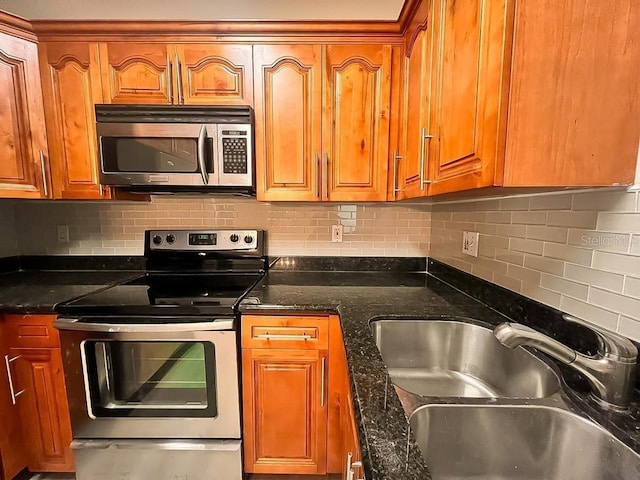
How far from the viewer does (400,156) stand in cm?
151

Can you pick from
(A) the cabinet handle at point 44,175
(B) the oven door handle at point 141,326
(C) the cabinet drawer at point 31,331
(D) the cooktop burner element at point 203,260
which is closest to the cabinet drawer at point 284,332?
(B) the oven door handle at point 141,326

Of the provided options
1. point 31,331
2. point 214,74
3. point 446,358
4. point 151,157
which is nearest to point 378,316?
point 446,358

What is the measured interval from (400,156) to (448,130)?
57 cm

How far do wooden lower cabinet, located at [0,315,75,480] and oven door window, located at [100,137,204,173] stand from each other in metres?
0.76

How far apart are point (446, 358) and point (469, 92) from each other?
92 cm

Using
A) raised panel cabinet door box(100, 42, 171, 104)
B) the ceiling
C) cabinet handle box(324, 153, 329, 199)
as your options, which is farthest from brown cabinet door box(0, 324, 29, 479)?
the ceiling

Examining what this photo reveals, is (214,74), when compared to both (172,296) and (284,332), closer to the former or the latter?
(172,296)

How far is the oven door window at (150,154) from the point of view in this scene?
145cm

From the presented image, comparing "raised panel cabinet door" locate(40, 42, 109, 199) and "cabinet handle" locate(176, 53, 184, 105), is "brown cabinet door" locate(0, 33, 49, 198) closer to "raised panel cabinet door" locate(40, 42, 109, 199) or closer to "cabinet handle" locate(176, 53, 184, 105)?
"raised panel cabinet door" locate(40, 42, 109, 199)

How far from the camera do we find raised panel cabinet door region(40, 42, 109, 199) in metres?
1.49

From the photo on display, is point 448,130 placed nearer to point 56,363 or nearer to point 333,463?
point 333,463

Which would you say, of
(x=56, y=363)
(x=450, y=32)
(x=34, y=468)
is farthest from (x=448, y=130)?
(x=34, y=468)

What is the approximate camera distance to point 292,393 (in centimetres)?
135

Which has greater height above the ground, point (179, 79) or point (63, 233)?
point (179, 79)
